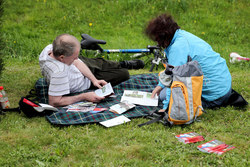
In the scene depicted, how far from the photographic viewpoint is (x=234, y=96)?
4102mm

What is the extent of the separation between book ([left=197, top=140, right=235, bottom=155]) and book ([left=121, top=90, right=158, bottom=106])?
128 centimetres

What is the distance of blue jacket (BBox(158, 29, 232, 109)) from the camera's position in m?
3.67

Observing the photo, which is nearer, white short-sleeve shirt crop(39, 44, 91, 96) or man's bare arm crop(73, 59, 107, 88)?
white short-sleeve shirt crop(39, 44, 91, 96)

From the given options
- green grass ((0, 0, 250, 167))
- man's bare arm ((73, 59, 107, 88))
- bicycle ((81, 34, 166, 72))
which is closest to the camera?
green grass ((0, 0, 250, 167))

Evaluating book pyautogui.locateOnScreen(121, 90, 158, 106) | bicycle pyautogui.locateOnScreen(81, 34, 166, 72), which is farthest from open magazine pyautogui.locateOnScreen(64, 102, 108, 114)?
bicycle pyautogui.locateOnScreen(81, 34, 166, 72)

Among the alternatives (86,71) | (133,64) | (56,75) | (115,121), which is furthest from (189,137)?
(133,64)

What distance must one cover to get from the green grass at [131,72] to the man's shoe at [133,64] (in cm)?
22

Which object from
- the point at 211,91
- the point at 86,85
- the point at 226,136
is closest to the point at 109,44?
the point at 86,85

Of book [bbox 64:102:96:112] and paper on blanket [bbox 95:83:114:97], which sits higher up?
paper on blanket [bbox 95:83:114:97]

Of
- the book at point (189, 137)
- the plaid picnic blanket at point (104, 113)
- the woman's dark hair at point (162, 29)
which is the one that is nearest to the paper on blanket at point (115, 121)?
the plaid picnic blanket at point (104, 113)

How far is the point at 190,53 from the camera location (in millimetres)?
3732

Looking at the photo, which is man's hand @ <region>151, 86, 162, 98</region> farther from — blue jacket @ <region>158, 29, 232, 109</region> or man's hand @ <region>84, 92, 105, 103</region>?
man's hand @ <region>84, 92, 105, 103</region>

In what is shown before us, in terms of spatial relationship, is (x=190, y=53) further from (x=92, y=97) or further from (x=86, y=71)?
(x=86, y=71)

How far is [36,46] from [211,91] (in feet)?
16.1
